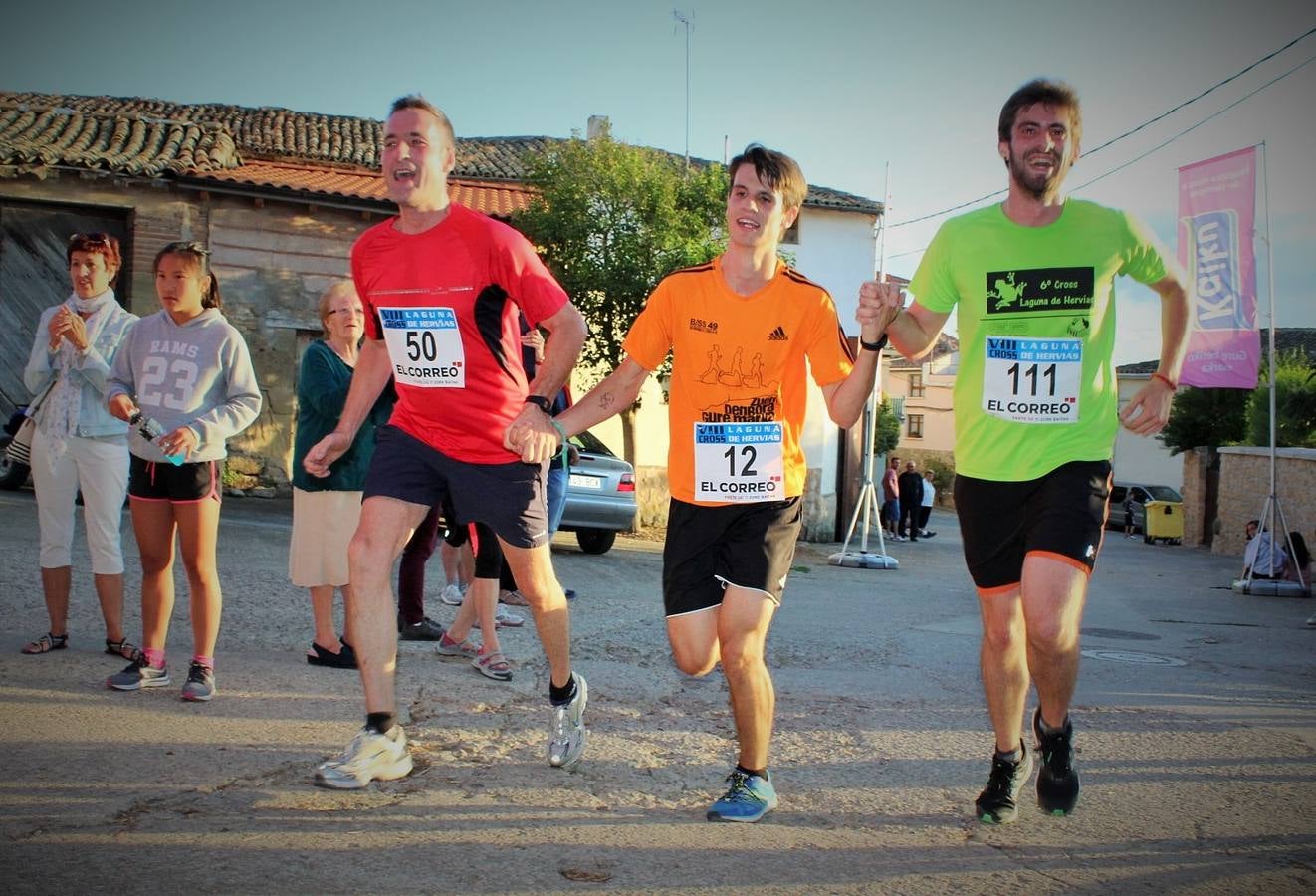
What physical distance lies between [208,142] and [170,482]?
59.6ft

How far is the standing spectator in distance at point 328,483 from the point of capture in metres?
5.84

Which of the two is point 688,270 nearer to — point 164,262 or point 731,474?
point 731,474

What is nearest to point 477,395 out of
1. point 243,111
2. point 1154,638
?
point 1154,638

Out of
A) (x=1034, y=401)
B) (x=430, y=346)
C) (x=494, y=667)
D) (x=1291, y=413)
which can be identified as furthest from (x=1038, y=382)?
(x=1291, y=413)

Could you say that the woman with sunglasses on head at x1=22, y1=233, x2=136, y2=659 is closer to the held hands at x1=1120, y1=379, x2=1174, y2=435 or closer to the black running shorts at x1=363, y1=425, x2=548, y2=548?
the black running shorts at x1=363, y1=425, x2=548, y2=548

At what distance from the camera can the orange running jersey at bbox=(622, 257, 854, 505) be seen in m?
3.95

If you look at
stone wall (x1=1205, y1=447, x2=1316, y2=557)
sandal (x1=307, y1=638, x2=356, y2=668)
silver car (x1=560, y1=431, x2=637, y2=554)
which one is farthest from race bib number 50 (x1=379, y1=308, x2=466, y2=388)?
stone wall (x1=1205, y1=447, x2=1316, y2=557)

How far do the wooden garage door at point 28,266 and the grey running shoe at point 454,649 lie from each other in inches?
572

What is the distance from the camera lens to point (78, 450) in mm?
5621

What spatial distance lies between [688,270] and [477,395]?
901 millimetres

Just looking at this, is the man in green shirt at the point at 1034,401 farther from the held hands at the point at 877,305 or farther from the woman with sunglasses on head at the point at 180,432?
the woman with sunglasses on head at the point at 180,432

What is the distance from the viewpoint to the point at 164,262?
528 cm

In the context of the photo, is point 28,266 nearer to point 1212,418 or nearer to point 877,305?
point 877,305

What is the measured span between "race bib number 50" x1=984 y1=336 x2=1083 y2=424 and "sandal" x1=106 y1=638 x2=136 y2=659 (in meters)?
4.14
